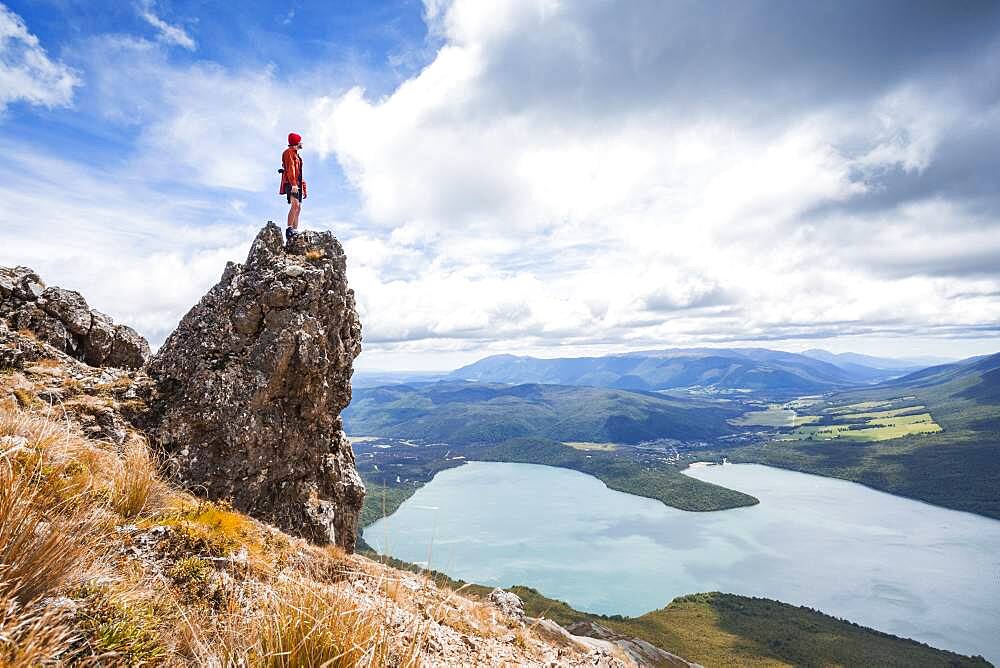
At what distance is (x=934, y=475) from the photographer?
198125mm

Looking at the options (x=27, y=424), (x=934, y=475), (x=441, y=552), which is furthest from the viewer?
(x=934, y=475)

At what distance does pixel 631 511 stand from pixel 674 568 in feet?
177

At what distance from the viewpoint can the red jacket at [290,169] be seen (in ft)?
46.0

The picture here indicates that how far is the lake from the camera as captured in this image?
107 metres

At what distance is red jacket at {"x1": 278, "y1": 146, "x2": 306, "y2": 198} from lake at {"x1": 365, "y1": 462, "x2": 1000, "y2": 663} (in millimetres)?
85775

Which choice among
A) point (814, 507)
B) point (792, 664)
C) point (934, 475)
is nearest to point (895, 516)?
point (814, 507)

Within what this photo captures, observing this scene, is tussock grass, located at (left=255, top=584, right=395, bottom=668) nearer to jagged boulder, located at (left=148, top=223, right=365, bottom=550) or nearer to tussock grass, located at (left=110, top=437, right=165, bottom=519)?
tussock grass, located at (left=110, top=437, right=165, bottom=519)

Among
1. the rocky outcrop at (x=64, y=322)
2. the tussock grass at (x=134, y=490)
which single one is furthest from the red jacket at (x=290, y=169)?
the tussock grass at (x=134, y=490)

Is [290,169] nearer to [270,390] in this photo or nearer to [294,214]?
[294,214]

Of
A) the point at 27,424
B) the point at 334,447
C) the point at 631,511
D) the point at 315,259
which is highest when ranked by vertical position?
the point at 315,259

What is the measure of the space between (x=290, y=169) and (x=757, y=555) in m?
164

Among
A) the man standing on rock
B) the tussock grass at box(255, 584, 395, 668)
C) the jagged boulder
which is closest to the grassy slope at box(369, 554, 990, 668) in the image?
the jagged boulder

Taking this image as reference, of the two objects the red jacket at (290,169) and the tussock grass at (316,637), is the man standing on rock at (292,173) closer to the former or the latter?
the red jacket at (290,169)

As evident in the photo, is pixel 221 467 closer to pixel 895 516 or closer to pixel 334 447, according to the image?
pixel 334 447
